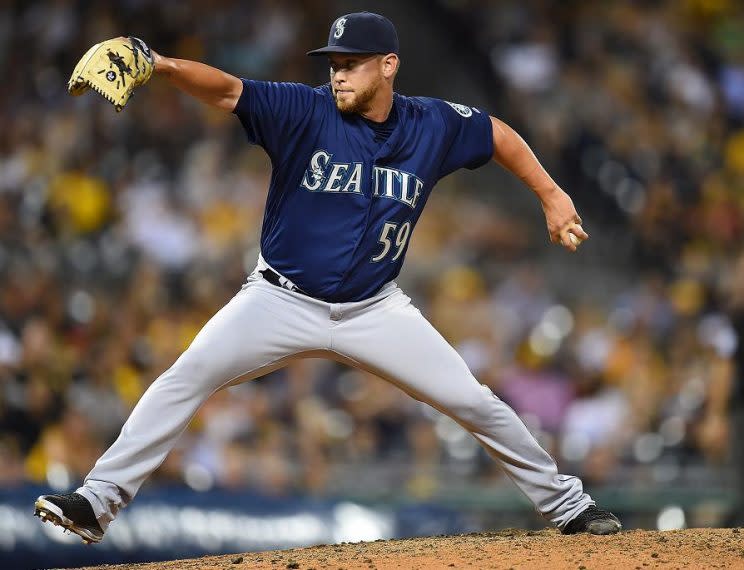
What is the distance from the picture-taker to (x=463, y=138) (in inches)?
180

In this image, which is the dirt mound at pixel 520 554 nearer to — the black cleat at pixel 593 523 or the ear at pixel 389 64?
the black cleat at pixel 593 523

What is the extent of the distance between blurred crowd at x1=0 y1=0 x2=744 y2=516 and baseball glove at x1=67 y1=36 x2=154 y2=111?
10.2 ft

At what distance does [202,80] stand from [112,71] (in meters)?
0.33

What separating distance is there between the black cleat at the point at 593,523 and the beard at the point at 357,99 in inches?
70.9

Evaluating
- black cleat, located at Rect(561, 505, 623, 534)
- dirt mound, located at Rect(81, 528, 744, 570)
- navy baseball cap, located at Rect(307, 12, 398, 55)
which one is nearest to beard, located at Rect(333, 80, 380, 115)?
navy baseball cap, located at Rect(307, 12, 398, 55)

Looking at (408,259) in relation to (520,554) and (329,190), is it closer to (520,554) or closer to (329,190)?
(329,190)

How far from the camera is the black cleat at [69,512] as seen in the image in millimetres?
3924

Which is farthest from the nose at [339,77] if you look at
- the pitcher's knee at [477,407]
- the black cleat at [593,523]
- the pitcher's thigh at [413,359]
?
the black cleat at [593,523]

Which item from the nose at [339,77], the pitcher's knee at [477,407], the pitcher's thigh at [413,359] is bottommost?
the pitcher's knee at [477,407]

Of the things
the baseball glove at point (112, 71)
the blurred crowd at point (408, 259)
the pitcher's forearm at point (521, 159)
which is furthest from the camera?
the blurred crowd at point (408, 259)

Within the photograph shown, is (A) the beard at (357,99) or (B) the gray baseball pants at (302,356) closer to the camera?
(B) the gray baseball pants at (302,356)

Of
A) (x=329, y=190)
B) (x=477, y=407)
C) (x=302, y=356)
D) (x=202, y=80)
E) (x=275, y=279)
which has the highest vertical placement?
(x=202, y=80)

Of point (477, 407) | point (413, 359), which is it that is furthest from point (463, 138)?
point (477, 407)

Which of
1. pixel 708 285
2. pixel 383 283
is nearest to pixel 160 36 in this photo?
pixel 708 285
